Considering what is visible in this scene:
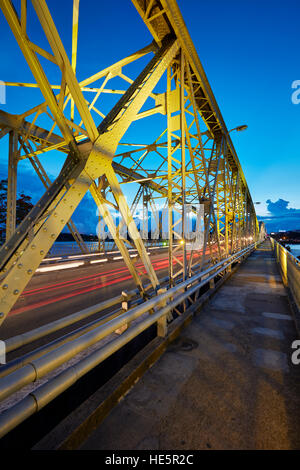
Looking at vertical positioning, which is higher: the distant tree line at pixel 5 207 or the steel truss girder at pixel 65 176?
the distant tree line at pixel 5 207

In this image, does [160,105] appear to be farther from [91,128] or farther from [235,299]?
[235,299]

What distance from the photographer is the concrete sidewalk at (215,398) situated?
171cm

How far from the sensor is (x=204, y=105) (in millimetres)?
6699

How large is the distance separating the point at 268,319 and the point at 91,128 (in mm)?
5080

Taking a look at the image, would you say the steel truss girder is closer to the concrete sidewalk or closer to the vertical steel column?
the concrete sidewalk

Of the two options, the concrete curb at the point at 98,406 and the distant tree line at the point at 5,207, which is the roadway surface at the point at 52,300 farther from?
the distant tree line at the point at 5,207

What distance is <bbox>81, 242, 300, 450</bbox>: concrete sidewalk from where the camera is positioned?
5.61 ft

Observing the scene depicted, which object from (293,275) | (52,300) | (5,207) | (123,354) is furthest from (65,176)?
(5,207)

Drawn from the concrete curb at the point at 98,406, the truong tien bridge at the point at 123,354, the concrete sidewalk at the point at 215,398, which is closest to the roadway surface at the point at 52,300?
the truong tien bridge at the point at 123,354

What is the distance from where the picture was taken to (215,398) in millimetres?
2166

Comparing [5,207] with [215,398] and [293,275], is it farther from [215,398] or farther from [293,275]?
[293,275]

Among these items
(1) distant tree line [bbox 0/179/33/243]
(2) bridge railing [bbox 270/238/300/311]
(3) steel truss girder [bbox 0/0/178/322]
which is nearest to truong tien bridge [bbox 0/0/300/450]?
(3) steel truss girder [bbox 0/0/178/322]
